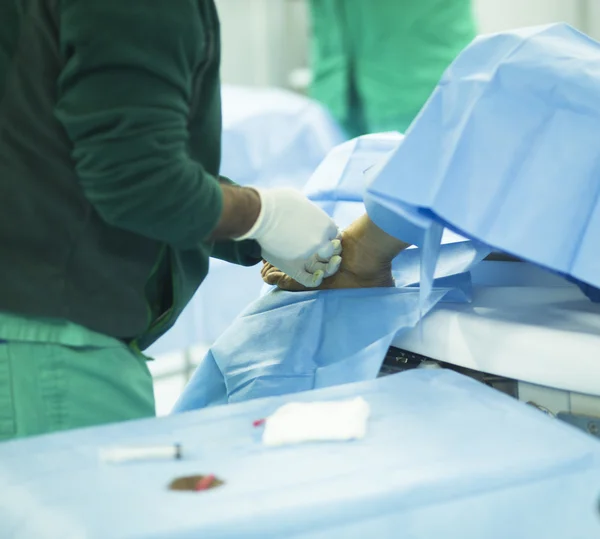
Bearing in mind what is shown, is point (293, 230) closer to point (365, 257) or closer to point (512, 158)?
point (365, 257)

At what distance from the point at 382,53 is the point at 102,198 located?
255 centimetres

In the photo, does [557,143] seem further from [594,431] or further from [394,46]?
[394,46]

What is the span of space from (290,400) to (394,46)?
2.53m

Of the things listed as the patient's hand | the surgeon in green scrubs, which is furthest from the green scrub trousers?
the patient's hand

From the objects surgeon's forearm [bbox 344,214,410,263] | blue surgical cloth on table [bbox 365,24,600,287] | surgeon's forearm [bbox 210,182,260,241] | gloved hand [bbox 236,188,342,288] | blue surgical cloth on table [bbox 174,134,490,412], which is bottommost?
blue surgical cloth on table [bbox 174,134,490,412]

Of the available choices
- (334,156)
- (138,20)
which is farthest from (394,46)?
(138,20)

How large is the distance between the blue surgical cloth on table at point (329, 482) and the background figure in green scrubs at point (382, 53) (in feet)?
8.20

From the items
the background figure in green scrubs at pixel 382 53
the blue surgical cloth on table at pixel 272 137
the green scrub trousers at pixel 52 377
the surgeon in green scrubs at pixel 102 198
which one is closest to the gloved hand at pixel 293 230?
the surgeon in green scrubs at pixel 102 198

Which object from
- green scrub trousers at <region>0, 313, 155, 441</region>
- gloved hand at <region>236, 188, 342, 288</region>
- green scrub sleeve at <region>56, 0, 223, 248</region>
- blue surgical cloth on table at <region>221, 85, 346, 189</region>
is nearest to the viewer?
green scrub sleeve at <region>56, 0, 223, 248</region>

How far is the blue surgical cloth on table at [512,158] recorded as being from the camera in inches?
39.7

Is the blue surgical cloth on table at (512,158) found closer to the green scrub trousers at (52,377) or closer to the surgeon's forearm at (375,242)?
the surgeon's forearm at (375,242)

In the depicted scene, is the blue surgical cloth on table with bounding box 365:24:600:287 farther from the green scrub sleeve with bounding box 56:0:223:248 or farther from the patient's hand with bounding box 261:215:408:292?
the green scrub sleeve with bounding box 56:0:223:248

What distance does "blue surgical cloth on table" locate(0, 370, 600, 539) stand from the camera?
0.67 metres

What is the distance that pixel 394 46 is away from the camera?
325 cm
